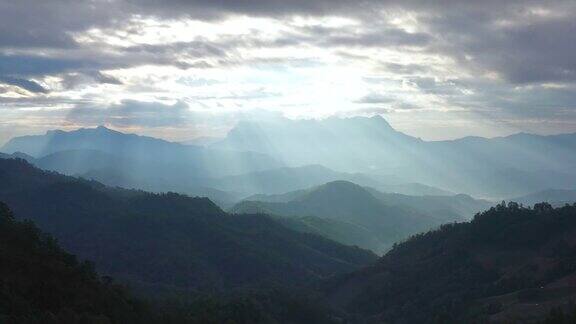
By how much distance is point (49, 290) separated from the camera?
62.3 meters

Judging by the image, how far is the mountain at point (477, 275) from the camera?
123 meters

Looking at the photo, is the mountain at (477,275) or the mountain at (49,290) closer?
the mountain at (49,290)

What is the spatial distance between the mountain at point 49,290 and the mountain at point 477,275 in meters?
78.1

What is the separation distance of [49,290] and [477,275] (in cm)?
12309

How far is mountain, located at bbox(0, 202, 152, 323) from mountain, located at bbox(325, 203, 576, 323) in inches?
3076

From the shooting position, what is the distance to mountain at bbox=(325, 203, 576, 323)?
403ft

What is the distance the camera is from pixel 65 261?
266 feet

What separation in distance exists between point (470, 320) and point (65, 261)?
86.1 metres

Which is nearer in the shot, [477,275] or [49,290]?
[49,290]

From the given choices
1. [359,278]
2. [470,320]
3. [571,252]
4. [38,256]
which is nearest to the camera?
[38,256]

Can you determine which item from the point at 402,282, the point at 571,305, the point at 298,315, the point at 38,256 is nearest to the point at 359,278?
the point at 402,282

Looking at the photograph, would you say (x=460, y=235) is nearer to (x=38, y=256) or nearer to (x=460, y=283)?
(x=460, y=283)

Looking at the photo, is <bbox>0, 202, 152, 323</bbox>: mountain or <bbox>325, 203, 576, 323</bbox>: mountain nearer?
<bbox>0, 202, 152, 323</bbox>: mountain

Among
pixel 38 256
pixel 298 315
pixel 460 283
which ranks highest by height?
pixel 38 256
